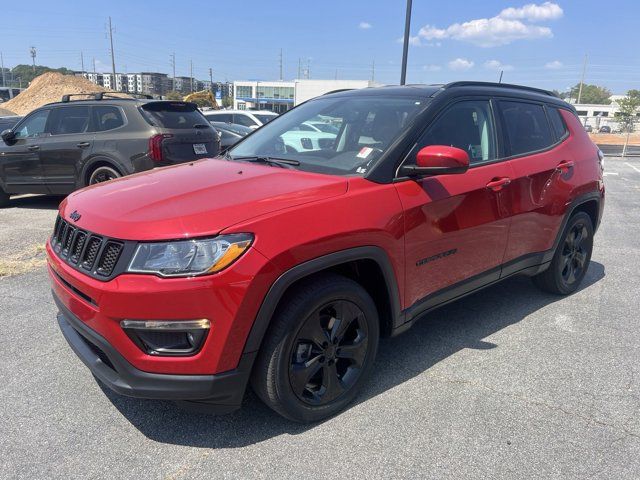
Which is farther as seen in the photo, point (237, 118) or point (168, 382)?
point (237, 118)

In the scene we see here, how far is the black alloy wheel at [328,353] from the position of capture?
258cm

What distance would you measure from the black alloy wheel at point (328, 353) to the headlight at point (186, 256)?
56cm

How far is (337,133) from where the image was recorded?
11.6 ft

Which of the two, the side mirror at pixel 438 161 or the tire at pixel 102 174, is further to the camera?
the tire at pixel 102 174

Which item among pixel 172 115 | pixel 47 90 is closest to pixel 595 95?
pixel 47 90

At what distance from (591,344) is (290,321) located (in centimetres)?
253

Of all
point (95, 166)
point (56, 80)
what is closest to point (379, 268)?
point (95, 166)

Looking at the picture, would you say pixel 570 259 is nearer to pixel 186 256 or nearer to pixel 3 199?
pixel 186 256

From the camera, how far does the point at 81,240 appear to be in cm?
254

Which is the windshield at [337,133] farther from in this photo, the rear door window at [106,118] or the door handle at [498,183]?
the rear door window at [106,118]

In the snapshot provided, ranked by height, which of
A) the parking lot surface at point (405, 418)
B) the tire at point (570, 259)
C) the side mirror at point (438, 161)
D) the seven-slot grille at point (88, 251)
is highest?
the side mirror at point (438, 161)

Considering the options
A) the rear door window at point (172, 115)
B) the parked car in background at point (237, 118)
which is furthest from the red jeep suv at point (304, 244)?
the parked car in background at point (237, 118)

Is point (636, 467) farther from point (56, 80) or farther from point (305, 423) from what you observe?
point (56, 80)

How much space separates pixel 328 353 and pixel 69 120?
278 inches
